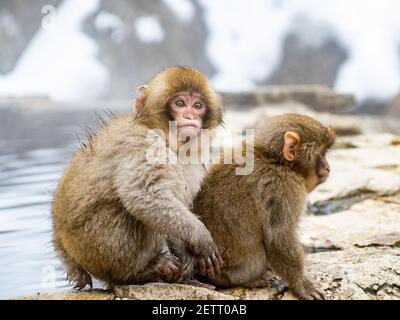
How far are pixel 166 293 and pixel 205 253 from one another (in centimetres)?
22

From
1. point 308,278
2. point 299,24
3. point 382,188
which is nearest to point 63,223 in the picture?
point 308,278

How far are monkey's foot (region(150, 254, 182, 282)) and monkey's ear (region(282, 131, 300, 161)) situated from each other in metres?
0.64

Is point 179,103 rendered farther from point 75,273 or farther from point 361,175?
point 361,175

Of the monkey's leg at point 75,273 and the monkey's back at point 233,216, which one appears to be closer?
the monkey's back at point 233,216

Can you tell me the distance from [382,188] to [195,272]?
7.21 feet

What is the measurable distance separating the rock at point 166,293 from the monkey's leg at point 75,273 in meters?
0.28

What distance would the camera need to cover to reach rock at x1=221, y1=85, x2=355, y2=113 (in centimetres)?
813

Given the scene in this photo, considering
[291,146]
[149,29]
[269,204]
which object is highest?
[149,29]

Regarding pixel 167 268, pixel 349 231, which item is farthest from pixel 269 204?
pixel 349 231

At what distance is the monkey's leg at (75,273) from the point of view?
3166mm

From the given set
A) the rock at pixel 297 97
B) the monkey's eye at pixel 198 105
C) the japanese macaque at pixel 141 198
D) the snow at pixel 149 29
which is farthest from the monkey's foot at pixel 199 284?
the rock at pixel 297 97

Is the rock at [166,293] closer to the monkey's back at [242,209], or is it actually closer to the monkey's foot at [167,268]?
the monkey's foot at [167,268]

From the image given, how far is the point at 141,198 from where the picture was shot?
2.78 metres
